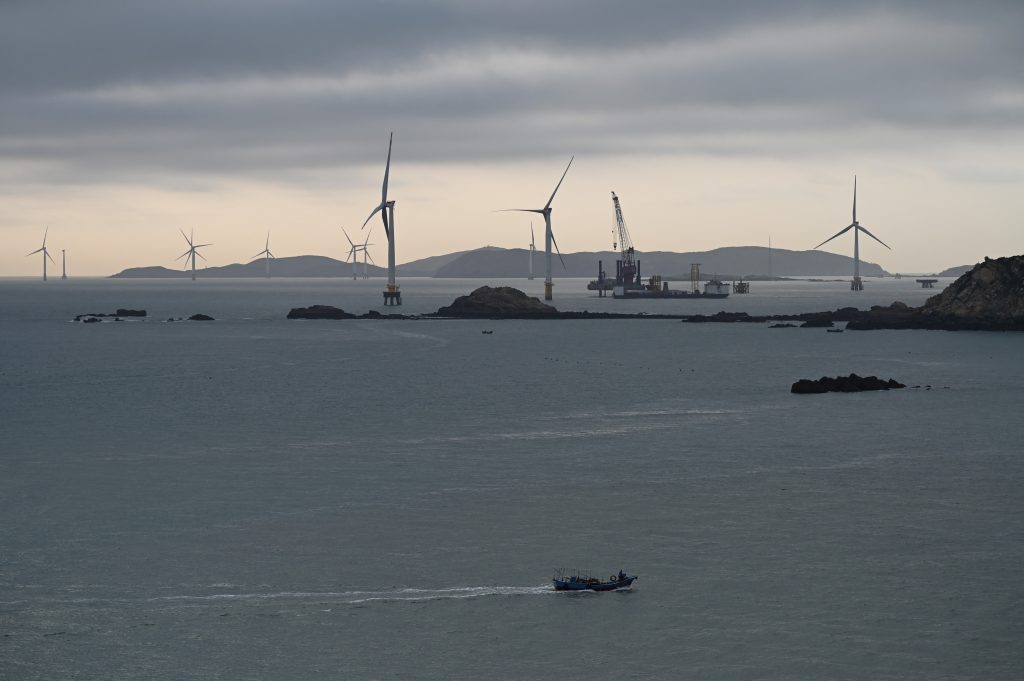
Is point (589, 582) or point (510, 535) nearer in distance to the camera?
point (589, 582)

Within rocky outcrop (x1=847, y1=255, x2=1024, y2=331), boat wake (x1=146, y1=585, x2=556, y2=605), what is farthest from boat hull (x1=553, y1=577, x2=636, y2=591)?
rocky outcrop (x1=847, y1=255, x2=1024, y2=331)

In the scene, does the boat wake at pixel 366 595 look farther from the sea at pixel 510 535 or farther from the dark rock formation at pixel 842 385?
the dark rock formation at pixel 842 385

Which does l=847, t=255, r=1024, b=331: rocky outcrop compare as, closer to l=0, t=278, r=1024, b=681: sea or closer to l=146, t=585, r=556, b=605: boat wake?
l=0, t=278, r=1024, b=681: sea

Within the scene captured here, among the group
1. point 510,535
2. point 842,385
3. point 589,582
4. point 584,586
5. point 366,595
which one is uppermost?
point 842,385

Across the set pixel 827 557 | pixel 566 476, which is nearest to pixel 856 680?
pixel 827 557

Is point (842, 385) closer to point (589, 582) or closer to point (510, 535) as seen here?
point (510, 535)

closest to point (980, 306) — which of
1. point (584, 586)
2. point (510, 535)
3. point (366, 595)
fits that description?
point (510, 535)
